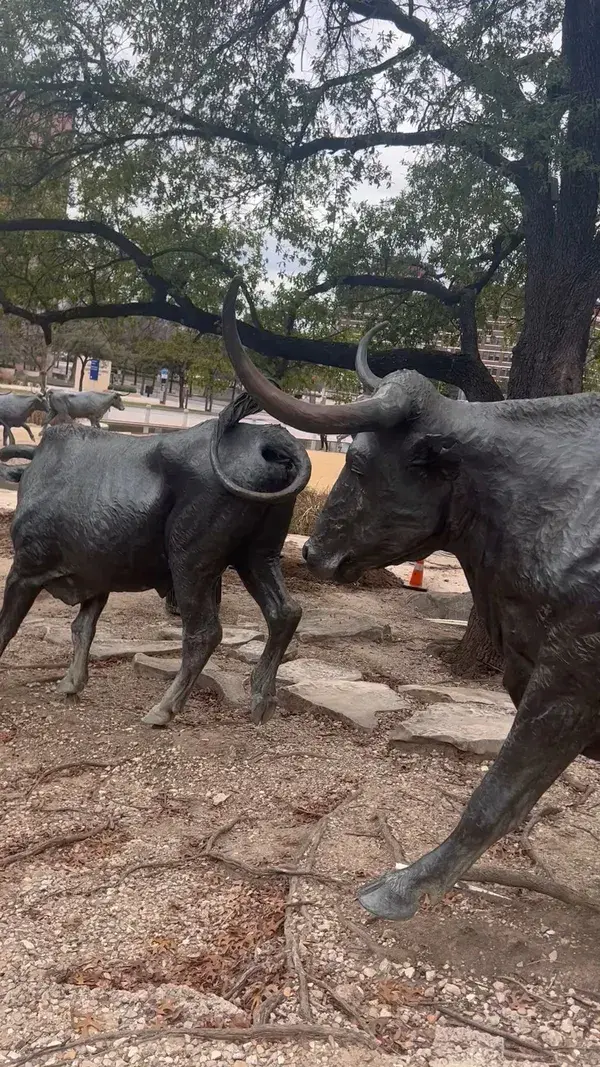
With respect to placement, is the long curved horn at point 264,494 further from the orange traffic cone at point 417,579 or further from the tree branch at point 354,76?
the orange traffic cone at point 417,579

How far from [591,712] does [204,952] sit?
1.31 m

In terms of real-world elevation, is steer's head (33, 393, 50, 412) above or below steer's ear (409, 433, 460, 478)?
below

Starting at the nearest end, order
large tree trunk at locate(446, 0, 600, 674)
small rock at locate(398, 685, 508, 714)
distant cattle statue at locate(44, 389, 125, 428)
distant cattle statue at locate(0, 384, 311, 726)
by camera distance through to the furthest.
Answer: distant cattle statue at locate(0, 384, 311, 726), small rock at locate(398, 685, 508, 714), large tree trunk at locate(446, 0, 600, 674), distant cattle statue at locate(44, 389, 125, 428)

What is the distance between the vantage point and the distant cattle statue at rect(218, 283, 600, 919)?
2.07 meters

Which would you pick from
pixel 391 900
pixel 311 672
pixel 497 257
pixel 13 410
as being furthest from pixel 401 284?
pixel 13 410

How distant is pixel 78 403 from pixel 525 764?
13312mm

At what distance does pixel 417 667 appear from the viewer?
5.81m

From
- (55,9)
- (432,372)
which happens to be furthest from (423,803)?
(55,9)

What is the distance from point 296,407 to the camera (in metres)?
2.07

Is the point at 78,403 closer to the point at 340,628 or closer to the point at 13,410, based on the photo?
the point at 13,410

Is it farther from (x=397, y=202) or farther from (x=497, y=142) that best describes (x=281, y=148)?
(x=497, y=142)

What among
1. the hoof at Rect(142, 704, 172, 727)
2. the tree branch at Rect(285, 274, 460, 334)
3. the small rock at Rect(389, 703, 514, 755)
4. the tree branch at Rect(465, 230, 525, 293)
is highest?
the tree branch at Rect(465, 230, 525, 293)

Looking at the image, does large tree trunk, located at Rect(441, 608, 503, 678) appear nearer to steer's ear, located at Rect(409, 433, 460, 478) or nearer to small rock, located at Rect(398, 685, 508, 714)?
small rock, located at Rect(398, 685, 508, 714)

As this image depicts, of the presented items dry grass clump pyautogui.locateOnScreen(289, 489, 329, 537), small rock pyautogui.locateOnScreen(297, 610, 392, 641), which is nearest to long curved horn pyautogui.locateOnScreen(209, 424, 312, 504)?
small rock pyautogui.locateOnScreen(297, 610, 392, 641)
